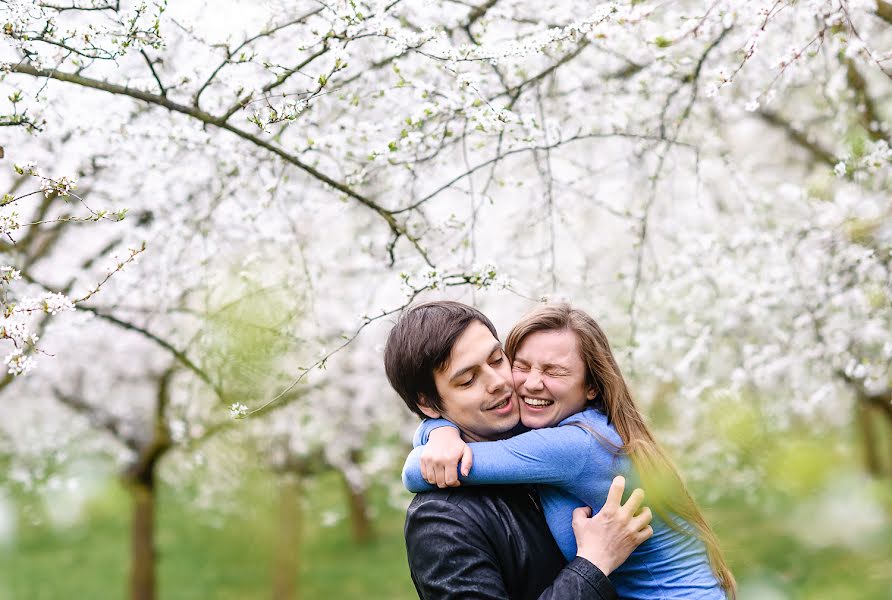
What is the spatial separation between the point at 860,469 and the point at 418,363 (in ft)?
5.11

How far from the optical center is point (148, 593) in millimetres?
7582

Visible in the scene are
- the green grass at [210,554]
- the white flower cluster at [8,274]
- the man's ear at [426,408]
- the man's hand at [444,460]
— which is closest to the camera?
the man's hand at [444,460]

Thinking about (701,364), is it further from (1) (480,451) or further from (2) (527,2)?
(1) (480,451)

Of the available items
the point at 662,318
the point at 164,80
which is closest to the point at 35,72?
the point at 164,80

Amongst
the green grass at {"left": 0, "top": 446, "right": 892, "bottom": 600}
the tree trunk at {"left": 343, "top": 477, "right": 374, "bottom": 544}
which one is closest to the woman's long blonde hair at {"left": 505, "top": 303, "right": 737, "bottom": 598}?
the green grass at {"left": 0, "top": 446, "right": 892, "bottom": 600}

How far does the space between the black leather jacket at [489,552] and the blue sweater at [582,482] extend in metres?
0.06

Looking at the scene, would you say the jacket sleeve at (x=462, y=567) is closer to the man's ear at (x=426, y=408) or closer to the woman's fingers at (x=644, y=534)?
the woman's fingers at (x=644, y=534)

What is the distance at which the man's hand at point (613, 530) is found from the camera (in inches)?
81.9

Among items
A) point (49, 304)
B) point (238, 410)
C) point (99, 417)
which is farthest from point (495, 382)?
point (99, 417)

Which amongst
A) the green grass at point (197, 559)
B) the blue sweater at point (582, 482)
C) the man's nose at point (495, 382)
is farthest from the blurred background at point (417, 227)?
the green grass at point (197, 559)

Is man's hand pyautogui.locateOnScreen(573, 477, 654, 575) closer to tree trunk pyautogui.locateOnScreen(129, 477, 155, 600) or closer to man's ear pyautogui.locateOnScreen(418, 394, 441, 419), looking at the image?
man's ear pyautogui.locateOnScreen(418, 394, 441, 419)

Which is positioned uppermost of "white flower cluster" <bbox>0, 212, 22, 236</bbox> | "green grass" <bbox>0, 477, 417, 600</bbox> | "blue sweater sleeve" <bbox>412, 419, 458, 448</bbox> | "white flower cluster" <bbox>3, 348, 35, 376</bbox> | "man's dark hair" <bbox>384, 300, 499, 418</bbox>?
"green grass" <bbox>0, 477, 417, 600</bbox>

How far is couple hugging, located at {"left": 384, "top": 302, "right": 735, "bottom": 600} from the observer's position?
2076 mm

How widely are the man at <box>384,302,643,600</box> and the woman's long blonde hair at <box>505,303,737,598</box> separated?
0.17 m
